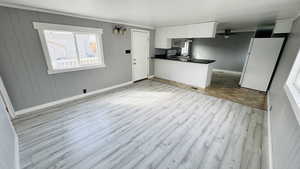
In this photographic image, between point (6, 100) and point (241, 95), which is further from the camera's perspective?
point (241, 95)

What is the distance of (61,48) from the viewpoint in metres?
3.00

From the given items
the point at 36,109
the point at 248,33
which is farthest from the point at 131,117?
the point at 248,33

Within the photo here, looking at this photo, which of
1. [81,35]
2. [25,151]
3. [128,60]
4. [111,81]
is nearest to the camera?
[25,151]

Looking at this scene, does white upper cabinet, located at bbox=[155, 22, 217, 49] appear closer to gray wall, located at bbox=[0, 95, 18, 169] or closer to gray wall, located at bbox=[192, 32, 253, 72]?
gray wall, located at bbox=[192, 32, 253, 72]

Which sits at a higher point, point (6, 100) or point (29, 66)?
point (29, 66)

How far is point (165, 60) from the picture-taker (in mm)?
5305

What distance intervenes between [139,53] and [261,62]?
428 cm

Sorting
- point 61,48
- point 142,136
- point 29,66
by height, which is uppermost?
point 61,48

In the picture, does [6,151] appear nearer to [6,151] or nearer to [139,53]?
[6,151]

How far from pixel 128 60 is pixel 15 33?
288cm

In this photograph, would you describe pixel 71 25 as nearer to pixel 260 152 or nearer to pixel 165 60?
pixel 165 60

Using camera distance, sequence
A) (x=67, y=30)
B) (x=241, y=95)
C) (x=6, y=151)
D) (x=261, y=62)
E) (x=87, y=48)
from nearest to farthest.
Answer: (x=6, y=151)
(x=67, y=30)
(x=87, y=48)
(x=241, y=95)
(x=261, y=62)

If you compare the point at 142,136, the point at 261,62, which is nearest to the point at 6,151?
the point at 142,136

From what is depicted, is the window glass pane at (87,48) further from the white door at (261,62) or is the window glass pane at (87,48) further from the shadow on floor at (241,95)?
the white door at (261,62)
